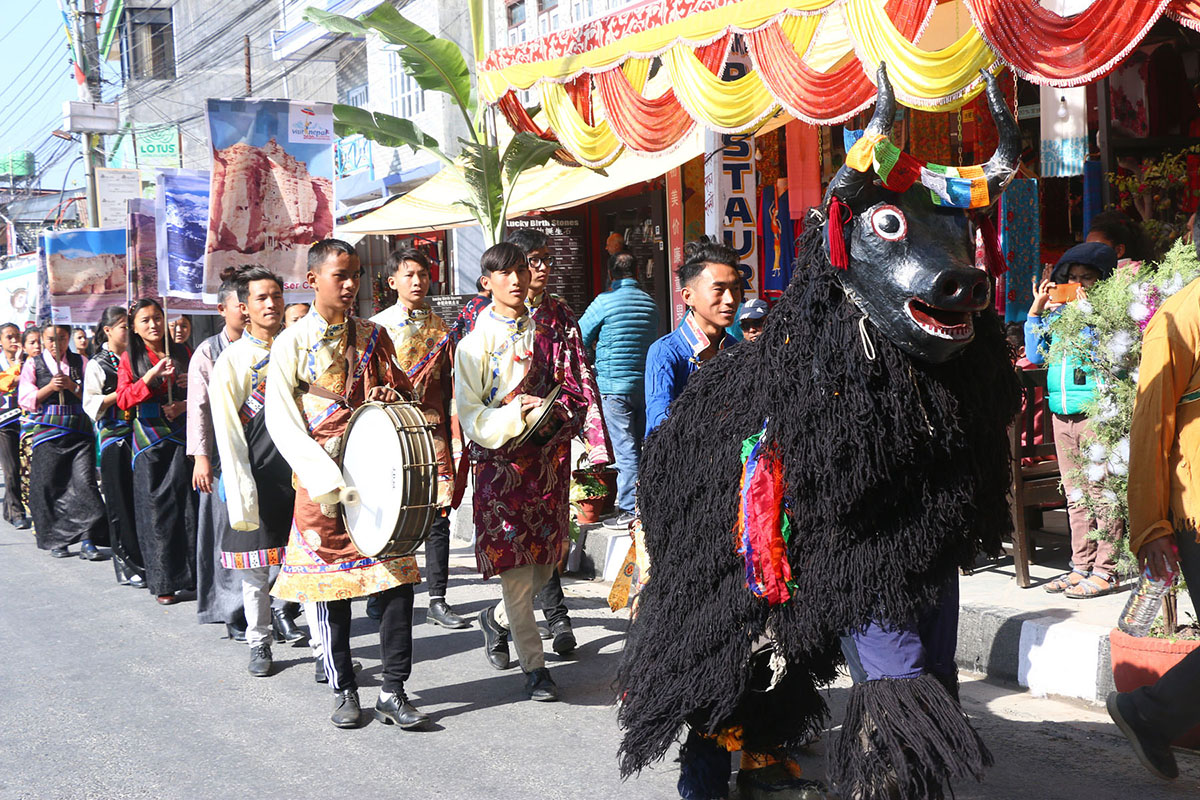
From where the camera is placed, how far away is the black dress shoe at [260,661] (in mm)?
5844

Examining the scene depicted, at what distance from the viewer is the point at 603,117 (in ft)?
30.1

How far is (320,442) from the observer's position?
4938 millimetres

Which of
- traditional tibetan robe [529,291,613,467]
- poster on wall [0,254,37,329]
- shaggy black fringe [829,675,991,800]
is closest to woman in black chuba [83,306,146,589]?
traditional tibetan robe [529,291,613,467]

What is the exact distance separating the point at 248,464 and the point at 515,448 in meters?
1.22

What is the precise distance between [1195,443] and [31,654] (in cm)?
580

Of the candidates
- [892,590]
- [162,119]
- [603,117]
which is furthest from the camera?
[162,119]

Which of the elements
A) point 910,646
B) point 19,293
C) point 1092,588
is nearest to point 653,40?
point 1092,588

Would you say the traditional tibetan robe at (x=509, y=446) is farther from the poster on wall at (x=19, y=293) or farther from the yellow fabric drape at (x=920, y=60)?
the poster on wall at (x=19, y=293)

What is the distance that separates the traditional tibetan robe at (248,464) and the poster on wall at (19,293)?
57.1 ft

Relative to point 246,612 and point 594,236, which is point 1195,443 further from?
point 594,236

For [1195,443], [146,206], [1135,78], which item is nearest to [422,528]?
[1195,443]

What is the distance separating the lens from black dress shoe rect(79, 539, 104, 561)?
31.4 ft

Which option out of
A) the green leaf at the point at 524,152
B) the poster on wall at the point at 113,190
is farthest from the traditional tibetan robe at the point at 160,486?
the poster on wall at the point at 113,190

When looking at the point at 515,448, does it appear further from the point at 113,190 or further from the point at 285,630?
the point at 113,190
